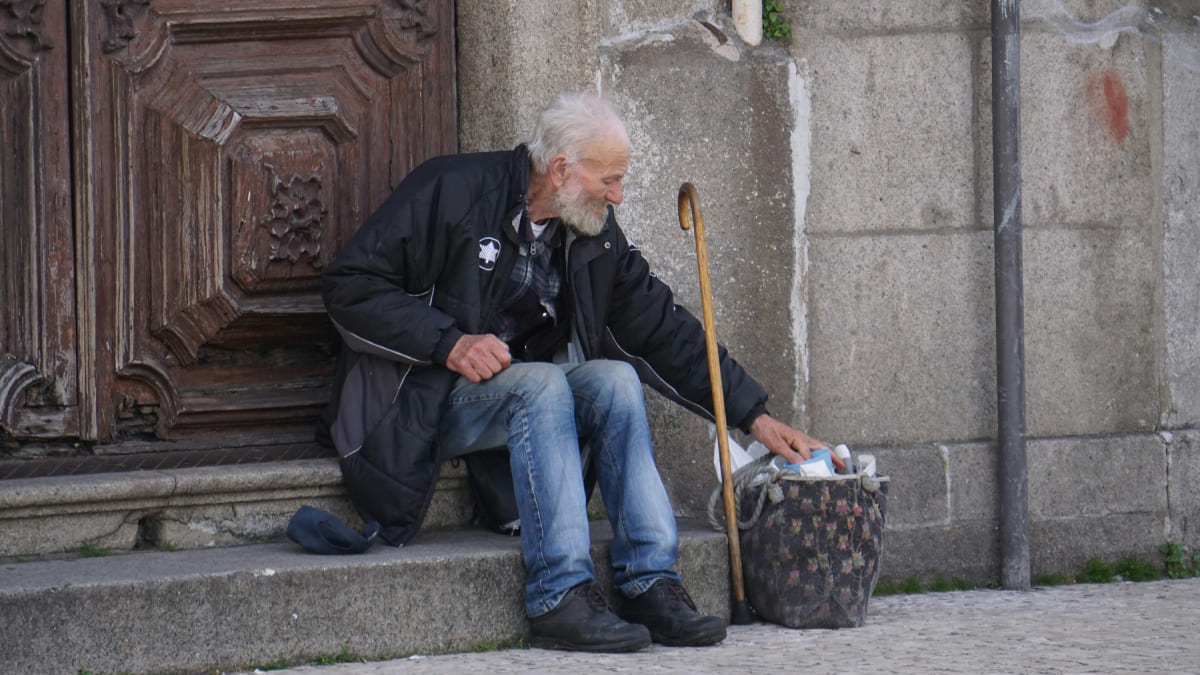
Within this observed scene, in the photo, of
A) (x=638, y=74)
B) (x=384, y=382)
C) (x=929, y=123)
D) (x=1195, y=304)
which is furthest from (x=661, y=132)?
(x=1195, y=304)

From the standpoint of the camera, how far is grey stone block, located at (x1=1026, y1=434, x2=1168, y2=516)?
14.6 ft

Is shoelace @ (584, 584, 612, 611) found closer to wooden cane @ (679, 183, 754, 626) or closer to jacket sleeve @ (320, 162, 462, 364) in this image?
wooden cane @ (679, 183, 754, 626)

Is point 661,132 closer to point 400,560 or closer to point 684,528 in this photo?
point 684,528

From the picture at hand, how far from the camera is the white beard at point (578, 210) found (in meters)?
3.77

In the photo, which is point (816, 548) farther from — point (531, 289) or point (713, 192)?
point (713, 192)

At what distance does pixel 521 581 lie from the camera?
3572mm

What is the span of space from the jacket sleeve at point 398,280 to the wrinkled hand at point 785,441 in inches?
35.0

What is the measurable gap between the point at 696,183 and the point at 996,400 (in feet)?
3.77

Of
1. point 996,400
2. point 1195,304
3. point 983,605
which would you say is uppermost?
point 1195,304

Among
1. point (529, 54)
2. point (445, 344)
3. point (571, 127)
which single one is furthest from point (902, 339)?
point (445, 344)

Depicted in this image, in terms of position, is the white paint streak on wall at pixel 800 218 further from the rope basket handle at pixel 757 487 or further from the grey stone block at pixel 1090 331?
the grey stone block at pixel 1090 331

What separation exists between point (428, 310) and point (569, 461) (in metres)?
0.52

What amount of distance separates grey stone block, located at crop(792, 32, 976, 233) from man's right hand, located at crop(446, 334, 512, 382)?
1.21 metres

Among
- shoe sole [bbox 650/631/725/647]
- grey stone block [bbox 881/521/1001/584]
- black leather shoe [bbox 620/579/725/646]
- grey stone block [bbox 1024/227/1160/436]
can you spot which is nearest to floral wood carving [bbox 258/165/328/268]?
black leather shoe [bbox 620/579/725/646]
